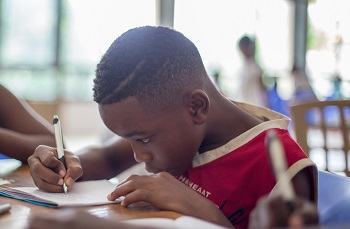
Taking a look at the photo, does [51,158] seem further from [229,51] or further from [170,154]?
[229,51]

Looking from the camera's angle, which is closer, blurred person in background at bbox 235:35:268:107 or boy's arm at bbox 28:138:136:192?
boy's arm at bbox 28:138:136:192

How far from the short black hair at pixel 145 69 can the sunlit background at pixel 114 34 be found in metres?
5.30

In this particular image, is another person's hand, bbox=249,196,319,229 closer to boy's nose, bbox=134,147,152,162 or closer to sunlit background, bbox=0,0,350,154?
boy's nose, bbox=134,147,152,162

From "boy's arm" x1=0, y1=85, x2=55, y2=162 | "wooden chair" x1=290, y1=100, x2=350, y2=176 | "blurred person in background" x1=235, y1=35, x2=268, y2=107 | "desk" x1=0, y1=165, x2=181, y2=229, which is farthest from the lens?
"blurred person in background" x1=235, y1=35, x2=268, y2=107

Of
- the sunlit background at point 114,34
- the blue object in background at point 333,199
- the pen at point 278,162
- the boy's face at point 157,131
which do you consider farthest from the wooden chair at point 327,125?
the sunlit background at point 114,34

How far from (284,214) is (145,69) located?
0.55 m

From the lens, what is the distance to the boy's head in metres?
0.89

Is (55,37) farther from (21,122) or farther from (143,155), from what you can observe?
(143,155)

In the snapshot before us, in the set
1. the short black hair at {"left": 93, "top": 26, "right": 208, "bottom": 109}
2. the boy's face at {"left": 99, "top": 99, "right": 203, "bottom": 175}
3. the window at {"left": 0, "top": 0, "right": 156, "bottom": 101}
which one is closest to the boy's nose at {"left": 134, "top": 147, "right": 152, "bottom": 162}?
the boy's face at {"left": 99, "top": 99, "right": 203, "bottom": 175}

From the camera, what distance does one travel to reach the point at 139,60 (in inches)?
35.0

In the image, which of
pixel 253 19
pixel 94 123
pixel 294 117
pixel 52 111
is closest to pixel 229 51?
pixel 253 19

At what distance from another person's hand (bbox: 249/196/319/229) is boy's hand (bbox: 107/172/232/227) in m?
0.37

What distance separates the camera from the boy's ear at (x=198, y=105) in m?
0.95

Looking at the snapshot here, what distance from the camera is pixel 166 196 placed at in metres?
0.77
